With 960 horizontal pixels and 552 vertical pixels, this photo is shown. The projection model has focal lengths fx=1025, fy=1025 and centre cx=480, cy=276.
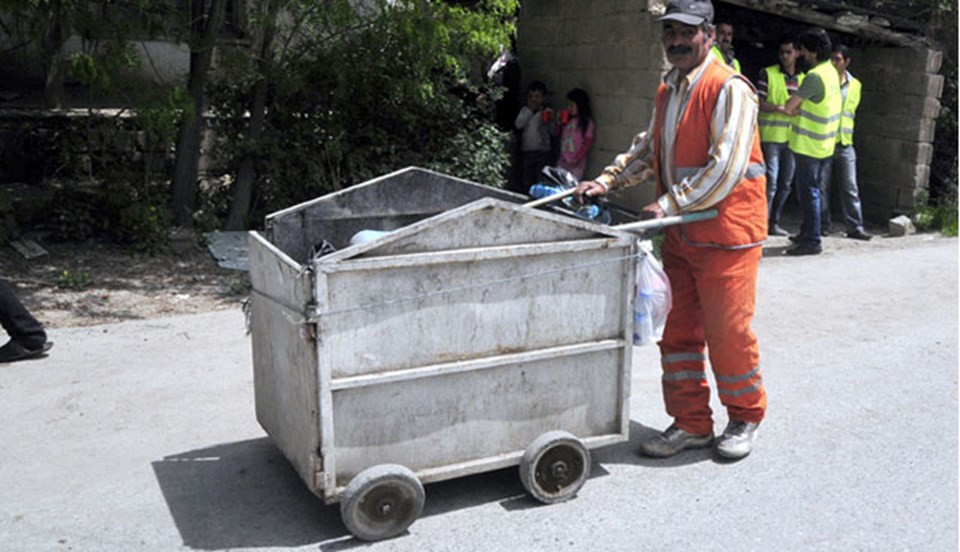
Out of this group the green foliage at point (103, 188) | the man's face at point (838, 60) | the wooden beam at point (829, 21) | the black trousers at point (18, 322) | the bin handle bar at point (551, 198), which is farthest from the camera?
the wooden beam at point (829, 21)

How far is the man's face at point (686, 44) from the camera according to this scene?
4277mm

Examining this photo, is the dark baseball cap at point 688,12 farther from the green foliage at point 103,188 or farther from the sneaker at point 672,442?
the green foliage at point 103,188

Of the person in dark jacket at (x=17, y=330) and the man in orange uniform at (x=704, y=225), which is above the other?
the man in orange uniform at (x=704, y=225)

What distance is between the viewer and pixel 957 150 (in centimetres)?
1184

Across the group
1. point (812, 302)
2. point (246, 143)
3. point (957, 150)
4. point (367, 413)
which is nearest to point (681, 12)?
point (367, 413)

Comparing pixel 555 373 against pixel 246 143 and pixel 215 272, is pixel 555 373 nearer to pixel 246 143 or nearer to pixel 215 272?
pixel 215 272

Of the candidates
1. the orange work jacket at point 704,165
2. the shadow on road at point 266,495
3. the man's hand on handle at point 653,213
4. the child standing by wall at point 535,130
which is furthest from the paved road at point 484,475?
the child standing by wall at point 535,130

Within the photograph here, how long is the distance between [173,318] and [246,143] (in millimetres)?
A: 2622

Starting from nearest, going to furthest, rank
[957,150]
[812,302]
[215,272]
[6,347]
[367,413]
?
[367,413], [6,347], [812,302], [215,272], [957,150]

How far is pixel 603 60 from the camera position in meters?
10.2

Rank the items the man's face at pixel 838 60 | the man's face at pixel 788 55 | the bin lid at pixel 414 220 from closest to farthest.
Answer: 1. the bin lid at pixel 414 220
2. the man's face at pixel 788 55
3. the man's face at pixel 838 60

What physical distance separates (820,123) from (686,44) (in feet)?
18.9

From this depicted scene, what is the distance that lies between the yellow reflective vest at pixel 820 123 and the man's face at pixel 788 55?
394mm

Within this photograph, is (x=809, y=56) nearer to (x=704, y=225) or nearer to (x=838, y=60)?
(x=838, y=60)
